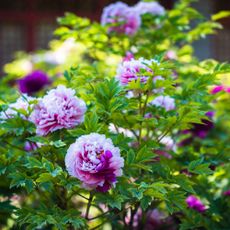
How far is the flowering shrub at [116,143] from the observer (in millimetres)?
1667

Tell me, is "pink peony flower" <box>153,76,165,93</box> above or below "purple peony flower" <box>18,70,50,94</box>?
above

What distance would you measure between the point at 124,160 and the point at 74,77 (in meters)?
0.38

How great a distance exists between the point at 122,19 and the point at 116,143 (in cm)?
99

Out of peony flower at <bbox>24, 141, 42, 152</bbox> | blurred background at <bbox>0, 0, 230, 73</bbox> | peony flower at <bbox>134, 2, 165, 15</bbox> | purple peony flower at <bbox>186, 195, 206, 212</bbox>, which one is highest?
peony flower at <bbox>134, 2, 165, 15</bbox>

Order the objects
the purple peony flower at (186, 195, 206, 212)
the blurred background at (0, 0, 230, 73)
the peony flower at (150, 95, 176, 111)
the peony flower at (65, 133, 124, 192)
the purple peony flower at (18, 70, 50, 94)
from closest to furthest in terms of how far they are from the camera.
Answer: the peony flower at (65, 133, 124, 192)
the peony flower at (150, 95, 176, 111)
the purple peony flower at (186, 195, 206, 212)
the purple peony flower at (18, 70, 50, 94)
the blurred background at (0, 0, 230, 73)

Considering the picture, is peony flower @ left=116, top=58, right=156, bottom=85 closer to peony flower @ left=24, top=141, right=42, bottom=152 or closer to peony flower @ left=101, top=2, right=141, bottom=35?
peony flower @ left=24, top=141, right=42, bottom=152

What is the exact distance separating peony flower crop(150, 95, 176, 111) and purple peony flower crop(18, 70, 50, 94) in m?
1.14

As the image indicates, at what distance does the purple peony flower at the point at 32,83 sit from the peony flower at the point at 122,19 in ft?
2.41

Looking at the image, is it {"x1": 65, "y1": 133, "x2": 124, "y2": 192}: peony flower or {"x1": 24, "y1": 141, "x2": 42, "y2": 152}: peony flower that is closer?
{"x1": 65, "y1": 133, "x2": 124, "y2": 192}: peony flower

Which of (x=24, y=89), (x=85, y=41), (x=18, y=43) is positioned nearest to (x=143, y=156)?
(x=85, y=41)

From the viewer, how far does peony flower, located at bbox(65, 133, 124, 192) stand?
5.32 ft

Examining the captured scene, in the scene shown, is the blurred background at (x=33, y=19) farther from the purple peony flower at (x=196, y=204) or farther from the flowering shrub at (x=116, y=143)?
the purple peony flower at (x=196, y=204)

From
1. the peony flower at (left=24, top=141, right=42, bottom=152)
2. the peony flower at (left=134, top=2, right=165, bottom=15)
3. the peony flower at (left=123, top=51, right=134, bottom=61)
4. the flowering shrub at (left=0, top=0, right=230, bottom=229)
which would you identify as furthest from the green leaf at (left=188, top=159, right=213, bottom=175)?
the peony flower at (left=134, top=2, right=165, bottom=15)

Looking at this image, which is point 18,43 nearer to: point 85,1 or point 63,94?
point 85,1
